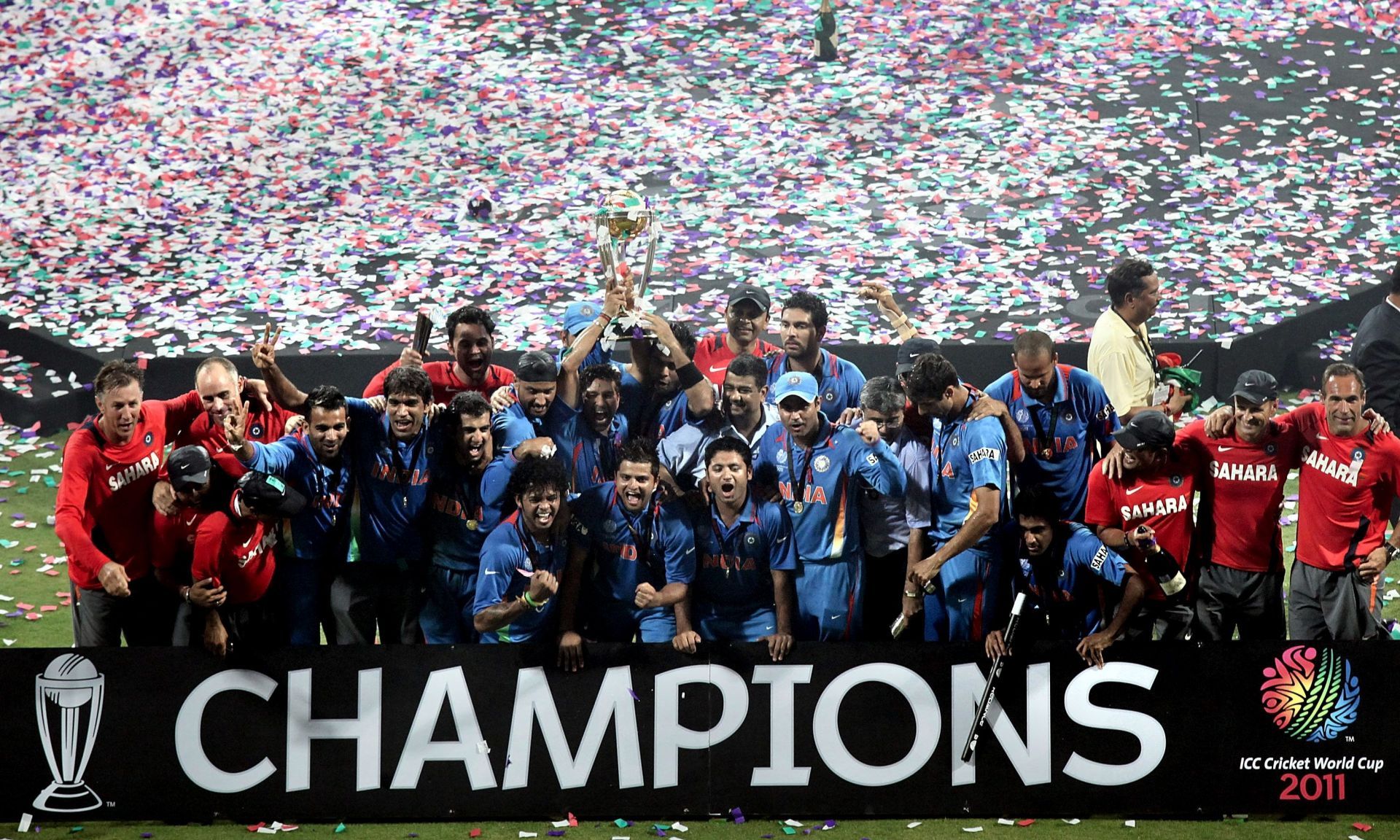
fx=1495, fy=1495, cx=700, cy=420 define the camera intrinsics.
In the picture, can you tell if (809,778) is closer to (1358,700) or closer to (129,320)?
(1358,700)

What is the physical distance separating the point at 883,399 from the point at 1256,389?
5.30 ft

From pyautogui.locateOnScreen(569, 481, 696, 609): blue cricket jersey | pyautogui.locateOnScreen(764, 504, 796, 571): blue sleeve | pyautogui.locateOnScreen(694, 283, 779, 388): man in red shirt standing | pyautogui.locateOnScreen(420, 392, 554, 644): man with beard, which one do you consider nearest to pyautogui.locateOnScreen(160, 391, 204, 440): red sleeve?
pyautogui.locateOnScreen(420, 392, 554, 644): man with beard

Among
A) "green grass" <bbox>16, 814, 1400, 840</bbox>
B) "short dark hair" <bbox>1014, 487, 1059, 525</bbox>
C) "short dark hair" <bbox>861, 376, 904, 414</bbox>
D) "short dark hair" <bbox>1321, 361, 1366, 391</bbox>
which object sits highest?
"short dark hair" <bbox>1321, 361, 1366, 391</bbox>

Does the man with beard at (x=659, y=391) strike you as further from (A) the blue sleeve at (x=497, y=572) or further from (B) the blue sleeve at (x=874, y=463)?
(A) the blue sleeve at (x=497, y=572)

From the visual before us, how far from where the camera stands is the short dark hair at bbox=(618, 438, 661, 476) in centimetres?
636

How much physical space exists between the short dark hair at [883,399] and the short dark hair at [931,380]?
0.23m

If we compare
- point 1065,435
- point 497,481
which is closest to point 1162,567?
point 1065,435

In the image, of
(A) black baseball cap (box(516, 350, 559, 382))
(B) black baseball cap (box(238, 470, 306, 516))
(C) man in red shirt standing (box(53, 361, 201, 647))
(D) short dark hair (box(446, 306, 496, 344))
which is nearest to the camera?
(B) black baseball cap (box(238, 470, 306, 516))

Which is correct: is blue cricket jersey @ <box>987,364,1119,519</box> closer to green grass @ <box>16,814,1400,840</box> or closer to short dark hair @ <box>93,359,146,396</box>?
green grass @ <box>16,814,1400,840</box>

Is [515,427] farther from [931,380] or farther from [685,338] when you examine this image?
[931,380]

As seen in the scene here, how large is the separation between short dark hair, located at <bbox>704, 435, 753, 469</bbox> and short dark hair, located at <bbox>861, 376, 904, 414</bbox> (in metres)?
0.67

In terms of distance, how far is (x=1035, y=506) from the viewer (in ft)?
21.6

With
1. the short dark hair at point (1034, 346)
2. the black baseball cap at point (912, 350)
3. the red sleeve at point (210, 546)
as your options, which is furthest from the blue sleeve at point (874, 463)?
the red sleeve at point (210, 546)

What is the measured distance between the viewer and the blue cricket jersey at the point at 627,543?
6344 mm
